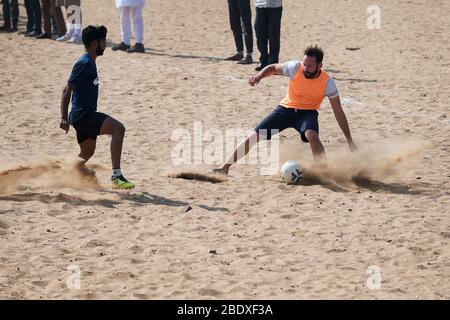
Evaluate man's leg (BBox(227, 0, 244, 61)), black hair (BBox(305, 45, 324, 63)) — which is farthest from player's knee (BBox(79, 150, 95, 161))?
man's leg (BBox(227, 0, 244, 61))

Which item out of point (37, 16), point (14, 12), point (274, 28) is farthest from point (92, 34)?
point (14, 12)

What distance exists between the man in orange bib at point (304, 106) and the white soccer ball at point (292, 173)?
229 millimetres

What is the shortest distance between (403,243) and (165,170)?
11.2 feet

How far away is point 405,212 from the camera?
342 inches

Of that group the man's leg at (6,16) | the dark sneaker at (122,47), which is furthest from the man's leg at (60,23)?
the dark sneaker at (122,47)

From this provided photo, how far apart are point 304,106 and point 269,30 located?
559cm

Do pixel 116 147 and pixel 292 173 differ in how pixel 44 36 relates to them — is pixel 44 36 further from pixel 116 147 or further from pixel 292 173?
pixel 292 173

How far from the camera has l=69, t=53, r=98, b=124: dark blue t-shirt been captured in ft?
30.5

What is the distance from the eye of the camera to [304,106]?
9.88m

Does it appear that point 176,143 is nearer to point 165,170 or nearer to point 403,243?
point 165,170

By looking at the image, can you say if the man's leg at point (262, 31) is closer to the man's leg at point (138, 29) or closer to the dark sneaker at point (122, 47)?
the man's leg at point (138, 29)

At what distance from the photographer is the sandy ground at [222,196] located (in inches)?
278
